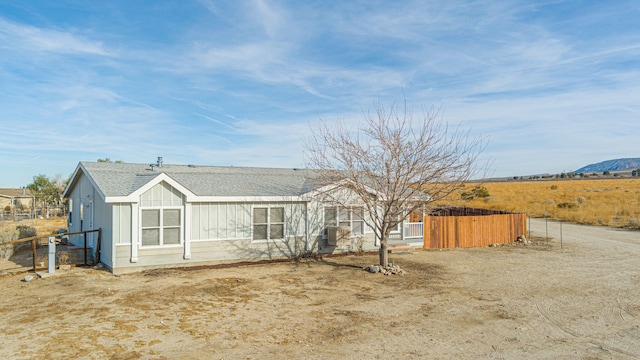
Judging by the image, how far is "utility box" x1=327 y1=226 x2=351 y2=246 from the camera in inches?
667

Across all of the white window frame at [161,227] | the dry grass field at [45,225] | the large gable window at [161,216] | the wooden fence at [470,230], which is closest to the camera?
the white window frame at [161,227]

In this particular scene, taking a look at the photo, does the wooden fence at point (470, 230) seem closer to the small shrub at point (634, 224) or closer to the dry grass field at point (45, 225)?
the small shrub at point (634, 224)

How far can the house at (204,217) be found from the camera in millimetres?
13867

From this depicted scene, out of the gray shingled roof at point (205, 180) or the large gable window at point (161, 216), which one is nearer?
the large gable window at point (161, 216)

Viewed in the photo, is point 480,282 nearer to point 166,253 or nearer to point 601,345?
point 601,345

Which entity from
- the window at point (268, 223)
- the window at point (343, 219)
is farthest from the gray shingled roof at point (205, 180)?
the window at point (343, 219)

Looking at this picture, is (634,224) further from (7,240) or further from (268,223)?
(7,240)

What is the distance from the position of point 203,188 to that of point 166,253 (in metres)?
2.55

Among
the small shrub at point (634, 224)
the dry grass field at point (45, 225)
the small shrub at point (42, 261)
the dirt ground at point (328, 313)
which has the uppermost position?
the dry grass field at point (45, 225)

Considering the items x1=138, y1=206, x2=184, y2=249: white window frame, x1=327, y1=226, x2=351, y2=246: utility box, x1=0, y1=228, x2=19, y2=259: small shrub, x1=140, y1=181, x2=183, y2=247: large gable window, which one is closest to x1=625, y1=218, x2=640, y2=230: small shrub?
x1=327, y1=226, x2=351, y2=246: utility box

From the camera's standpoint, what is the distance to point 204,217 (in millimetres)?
15102

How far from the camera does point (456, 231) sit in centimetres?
2044

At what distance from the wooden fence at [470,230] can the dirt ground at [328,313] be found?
4.21m

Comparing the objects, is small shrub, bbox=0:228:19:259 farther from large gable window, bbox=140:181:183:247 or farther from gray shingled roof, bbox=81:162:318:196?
large gable window, bbox=140:181:183:247
